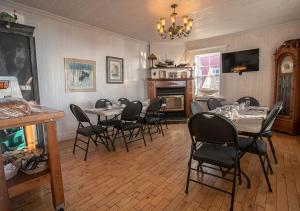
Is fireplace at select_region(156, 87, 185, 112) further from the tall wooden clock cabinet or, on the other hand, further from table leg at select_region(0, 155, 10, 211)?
table leg at select_region(0, 155, 10, 211)

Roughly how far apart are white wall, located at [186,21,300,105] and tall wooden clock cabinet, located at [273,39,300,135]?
0.36 meters

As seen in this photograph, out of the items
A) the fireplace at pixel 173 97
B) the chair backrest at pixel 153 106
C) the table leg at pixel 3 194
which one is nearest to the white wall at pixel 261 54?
the fireplace at pixel 173 97

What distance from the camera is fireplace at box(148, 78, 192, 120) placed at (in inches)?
219

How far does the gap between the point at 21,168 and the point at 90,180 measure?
940 millimetres

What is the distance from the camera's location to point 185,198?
72.3 inches

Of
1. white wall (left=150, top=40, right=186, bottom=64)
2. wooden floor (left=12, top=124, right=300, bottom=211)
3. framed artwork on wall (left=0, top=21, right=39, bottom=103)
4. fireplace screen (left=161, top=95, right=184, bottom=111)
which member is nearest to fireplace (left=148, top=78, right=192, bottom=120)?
fireplace screen (left=161, top=95, right=184, bottom=111)

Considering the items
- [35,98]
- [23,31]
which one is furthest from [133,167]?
[23,31]

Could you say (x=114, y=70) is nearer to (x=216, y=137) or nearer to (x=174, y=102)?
(x=174, y=102)

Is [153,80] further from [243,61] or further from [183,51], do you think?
[243,61]

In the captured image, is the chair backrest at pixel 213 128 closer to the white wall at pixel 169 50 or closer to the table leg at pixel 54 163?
the table leg at pixel 54 163

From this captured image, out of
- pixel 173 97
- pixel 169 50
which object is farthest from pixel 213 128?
pixel 169 50

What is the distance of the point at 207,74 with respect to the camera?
5.69 meters

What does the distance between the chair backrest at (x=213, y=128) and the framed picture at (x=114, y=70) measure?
3.47 m

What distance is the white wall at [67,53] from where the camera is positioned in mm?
3389
